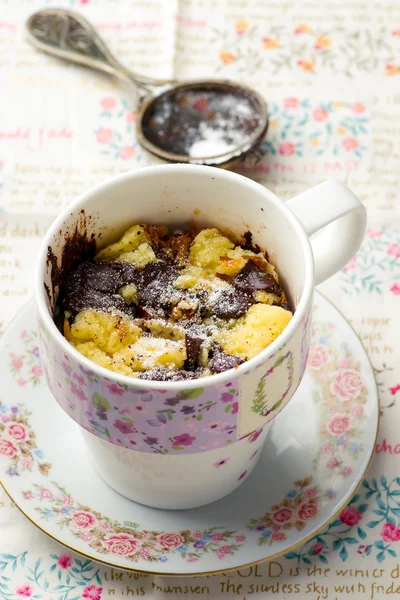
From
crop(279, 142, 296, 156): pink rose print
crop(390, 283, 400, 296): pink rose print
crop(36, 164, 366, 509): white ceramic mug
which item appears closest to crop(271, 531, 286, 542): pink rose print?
crop(36, 164, 366, 509): white ceramic mug

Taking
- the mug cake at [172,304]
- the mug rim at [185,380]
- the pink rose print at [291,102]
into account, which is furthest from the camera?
the pink rose print at [291,102]

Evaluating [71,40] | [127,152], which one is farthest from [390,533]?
[71,40]

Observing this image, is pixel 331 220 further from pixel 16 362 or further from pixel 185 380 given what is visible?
pixel 16 362

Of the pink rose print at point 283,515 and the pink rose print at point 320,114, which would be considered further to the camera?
the pink rose print at point 320,114

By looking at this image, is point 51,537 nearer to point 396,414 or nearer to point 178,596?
point 178,596

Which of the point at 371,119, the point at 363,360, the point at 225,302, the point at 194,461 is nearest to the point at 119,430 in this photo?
the point at 194,461

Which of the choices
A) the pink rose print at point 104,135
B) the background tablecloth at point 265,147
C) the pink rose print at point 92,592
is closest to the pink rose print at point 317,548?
the background tablecloth at point 265,147

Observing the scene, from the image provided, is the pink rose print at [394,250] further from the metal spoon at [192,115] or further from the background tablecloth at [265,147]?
the metal spoon at [192,115]
